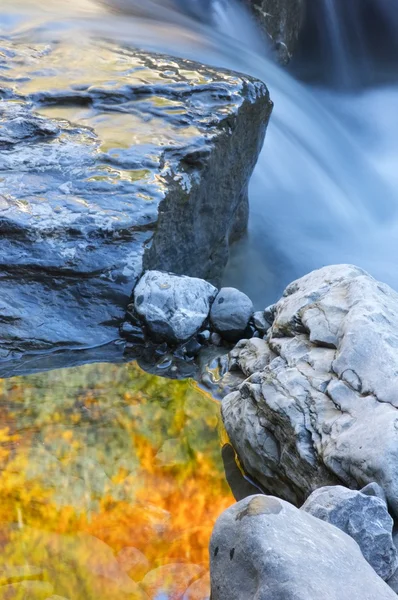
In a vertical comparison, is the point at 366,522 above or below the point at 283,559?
below

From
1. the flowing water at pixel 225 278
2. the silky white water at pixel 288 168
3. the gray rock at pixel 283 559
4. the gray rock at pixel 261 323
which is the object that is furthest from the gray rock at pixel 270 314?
the gray rock at pixel 283 559

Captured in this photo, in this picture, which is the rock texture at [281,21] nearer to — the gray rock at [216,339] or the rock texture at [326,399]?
the gray rock at [216,339]

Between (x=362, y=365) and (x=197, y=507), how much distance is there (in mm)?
829

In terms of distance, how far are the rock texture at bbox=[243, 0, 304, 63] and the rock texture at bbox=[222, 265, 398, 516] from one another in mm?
7970

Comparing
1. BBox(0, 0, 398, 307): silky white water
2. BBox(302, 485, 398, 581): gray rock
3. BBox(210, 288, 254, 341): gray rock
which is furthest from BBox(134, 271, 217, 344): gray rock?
BBox(302, 485, 398, 581): gray rock

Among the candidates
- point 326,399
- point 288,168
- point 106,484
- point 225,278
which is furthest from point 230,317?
point 288,168

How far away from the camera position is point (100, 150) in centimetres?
386

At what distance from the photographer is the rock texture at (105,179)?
131 inches

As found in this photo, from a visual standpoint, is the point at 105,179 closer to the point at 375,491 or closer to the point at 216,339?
the point at 216,339

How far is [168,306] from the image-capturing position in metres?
3.36

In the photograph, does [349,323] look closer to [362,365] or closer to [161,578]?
[362,365]

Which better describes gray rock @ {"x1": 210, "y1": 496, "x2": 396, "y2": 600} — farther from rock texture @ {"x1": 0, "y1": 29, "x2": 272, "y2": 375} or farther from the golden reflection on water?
rock texture @ {"x1": 0, "y1": 29, "x2": 272, "y2": 375}

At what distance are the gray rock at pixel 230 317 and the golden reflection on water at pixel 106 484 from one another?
0.49m

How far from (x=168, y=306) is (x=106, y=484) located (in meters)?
1.20
